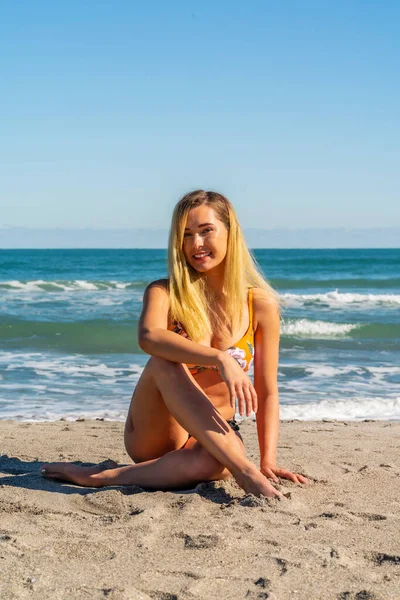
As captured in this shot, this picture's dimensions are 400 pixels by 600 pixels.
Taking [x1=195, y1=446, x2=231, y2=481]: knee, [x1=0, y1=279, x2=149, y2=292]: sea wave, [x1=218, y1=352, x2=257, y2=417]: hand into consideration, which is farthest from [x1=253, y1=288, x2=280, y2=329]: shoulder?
[x1=0, y1=279, x2=149, y2=292]: sea wave

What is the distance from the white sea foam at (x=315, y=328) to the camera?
1539 cm

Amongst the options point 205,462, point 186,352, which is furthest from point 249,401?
point 205,462

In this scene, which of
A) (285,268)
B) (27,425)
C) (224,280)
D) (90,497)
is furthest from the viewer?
(285,268)

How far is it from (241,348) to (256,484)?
0.75 m

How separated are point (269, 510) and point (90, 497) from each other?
0.96 metres

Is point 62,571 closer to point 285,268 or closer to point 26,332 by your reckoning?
point 26,332

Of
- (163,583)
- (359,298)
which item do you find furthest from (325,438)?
(359,298)

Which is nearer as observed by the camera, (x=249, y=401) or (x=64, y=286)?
(x=249, y=401)

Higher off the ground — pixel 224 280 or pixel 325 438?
pixel 224 280

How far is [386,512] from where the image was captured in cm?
359

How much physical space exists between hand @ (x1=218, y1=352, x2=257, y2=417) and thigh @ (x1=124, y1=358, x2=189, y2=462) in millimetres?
419

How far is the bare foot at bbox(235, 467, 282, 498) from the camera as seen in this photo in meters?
3.65

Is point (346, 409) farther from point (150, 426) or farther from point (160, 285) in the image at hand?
point (160, 285)

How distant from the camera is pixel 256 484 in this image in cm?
367
